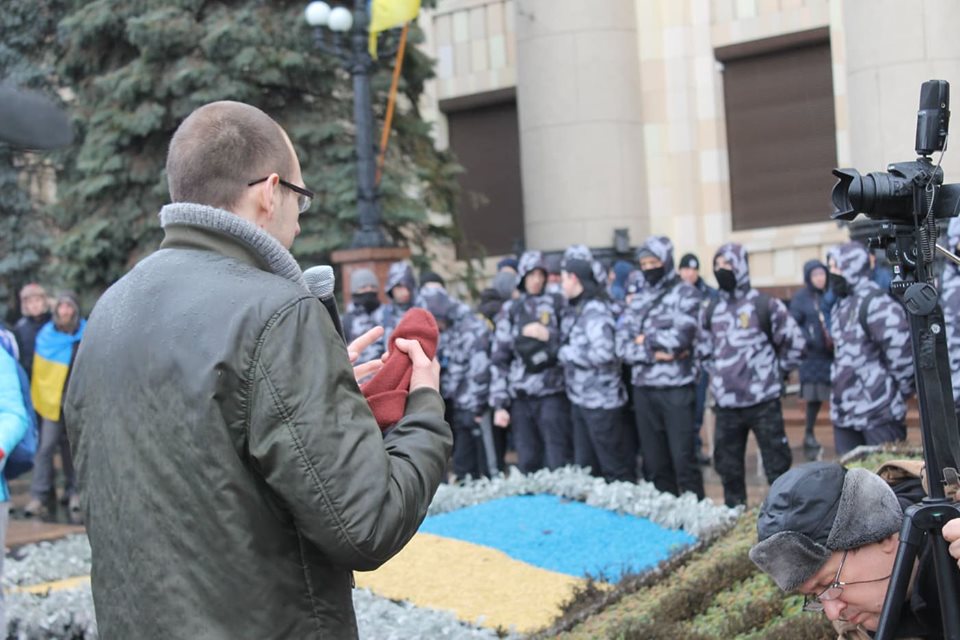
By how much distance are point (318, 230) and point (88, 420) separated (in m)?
13.1

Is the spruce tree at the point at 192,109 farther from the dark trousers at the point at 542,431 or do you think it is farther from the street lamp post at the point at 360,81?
the dark trousers at the point at 542,431

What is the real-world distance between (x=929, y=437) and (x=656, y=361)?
22.8 ft

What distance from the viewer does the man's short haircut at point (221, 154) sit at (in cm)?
284

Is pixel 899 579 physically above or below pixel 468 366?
above

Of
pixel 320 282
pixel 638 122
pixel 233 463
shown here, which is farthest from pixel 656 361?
pixel 638 122

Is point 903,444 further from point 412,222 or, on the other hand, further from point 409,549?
point 412,222

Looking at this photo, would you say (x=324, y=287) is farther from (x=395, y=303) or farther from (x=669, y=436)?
(x=395, y=303)

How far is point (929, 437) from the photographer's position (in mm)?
Result: 3299

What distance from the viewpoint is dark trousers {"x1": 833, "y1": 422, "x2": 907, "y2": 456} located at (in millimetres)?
8812

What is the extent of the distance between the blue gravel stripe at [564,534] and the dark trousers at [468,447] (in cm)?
261

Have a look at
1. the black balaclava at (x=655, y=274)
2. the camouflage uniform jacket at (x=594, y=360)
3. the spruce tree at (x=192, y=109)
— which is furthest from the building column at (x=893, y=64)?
the spruce tree at (x=192, y=109)

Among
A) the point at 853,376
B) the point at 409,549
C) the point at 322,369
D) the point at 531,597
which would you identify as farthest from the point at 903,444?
the point at 322,369

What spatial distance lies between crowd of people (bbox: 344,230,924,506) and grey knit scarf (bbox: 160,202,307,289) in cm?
659

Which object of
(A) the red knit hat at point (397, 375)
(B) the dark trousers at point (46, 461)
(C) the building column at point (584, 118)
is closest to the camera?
(A) the red knit hat at point (397, 375)
